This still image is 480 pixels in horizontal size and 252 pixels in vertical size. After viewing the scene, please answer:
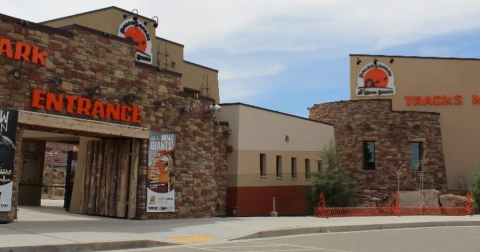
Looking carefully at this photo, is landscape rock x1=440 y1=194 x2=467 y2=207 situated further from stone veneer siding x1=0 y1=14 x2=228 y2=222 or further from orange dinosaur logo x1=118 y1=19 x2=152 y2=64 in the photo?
orange dinosaur logo x1=118 y1=19 x2=152 y2=64

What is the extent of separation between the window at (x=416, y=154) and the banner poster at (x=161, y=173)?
18034mm

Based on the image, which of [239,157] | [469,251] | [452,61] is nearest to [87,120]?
[239,157]

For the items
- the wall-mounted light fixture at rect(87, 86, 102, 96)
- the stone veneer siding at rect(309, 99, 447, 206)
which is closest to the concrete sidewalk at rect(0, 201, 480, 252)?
the wall-mounted light fixture at rect(87, 86, 102, 96)

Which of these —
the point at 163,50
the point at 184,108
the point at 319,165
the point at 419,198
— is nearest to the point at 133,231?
the point at 184,108

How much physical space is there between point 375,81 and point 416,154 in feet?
18.9

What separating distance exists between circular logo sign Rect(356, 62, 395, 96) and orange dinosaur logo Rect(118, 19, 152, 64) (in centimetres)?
1512

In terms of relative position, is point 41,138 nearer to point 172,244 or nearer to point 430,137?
point 172,244

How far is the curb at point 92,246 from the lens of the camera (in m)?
10.6

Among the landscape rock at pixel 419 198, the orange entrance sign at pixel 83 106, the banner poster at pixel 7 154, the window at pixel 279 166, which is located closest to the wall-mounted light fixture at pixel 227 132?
the window at pixel 279 166

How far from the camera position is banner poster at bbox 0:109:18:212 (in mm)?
14148

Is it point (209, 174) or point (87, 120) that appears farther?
point (209, 174)

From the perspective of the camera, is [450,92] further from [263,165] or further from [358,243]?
[358,243]

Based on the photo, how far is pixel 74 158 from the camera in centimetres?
2462

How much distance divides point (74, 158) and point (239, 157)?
7926mm
